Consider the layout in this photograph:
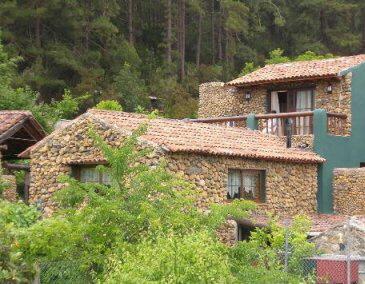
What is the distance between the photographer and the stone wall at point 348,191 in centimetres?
2436

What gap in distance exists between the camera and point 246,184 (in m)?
21.5

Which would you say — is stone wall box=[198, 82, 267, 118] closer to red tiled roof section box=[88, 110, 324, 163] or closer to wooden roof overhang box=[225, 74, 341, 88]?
wooden roof overhang box=[225, 74, 341, 88]

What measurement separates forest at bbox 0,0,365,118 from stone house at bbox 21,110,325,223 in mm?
17541

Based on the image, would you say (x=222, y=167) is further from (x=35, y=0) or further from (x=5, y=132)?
(x=35, y=0)

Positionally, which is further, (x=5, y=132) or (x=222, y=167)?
(x=222, y=167)

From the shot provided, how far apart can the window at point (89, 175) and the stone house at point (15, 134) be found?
134cm

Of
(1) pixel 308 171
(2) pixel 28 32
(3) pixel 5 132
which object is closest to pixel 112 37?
(2) pixel 28 32

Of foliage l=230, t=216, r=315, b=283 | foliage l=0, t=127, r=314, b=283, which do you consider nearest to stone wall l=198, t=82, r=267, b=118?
foliage l=0, t=127, r=314, b=283

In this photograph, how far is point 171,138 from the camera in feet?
65.1

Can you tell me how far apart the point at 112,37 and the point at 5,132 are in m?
30.0

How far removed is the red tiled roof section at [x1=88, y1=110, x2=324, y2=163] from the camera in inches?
768

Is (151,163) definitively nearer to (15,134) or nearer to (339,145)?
(15,134)

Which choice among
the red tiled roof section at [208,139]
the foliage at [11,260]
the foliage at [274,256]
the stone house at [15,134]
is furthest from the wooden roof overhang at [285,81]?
the foliage at [11,260]

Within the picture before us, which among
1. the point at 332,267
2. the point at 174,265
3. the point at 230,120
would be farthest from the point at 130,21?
the point at 174,265
